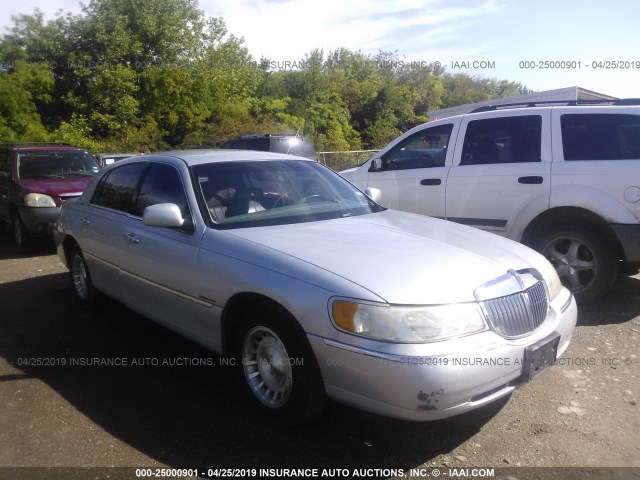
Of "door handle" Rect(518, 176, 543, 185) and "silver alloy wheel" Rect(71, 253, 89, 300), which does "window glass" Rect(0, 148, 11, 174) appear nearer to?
"silver alloy wheel" Rect(71, 253, 89, 300)

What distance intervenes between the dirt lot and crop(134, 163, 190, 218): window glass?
123cm

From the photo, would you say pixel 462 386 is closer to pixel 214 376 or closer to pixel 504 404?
pixel 504 404

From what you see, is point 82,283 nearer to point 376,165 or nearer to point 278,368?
point 278,368

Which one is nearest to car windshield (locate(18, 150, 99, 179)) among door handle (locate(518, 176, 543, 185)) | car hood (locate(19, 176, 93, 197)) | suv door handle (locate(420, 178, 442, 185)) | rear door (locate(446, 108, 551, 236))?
car hood (locate(19, 176, 93, 197))

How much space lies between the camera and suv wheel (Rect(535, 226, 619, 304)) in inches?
205

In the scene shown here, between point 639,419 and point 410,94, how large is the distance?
123 ft

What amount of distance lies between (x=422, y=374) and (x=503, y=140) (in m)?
3.95

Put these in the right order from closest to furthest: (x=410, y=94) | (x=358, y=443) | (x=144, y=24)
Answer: (x=358, y=443), (x=144, y=24), (x=410, y=94)

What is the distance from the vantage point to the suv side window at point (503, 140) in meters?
5.71

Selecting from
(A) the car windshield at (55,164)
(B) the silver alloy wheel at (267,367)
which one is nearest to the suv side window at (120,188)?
(B) the silver alloy wheel at (267,367)

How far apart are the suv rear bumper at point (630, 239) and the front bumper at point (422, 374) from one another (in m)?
2.70

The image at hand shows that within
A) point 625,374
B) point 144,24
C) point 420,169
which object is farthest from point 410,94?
point 625,374

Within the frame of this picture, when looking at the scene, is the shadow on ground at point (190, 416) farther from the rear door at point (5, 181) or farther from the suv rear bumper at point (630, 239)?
the rear door at point (5, 181)

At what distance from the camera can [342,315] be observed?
2840 mm
